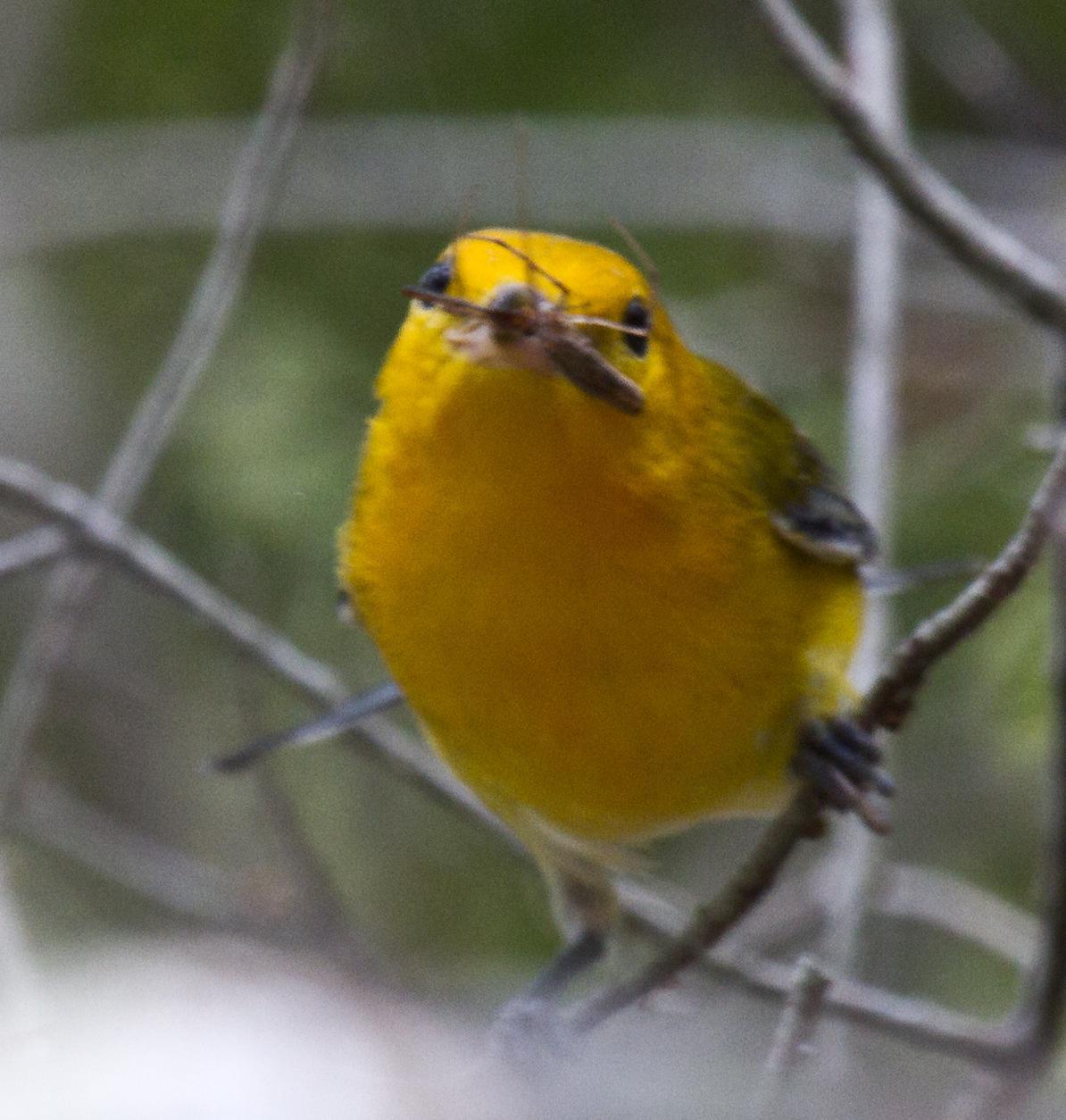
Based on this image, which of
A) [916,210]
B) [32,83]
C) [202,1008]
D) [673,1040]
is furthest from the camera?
[32,83]

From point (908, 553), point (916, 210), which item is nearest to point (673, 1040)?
point (908, 553)

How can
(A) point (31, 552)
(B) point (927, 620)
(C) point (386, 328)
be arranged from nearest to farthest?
(B) point (927, 620)
(A) point (31, 552)
(C) point (386, 328)

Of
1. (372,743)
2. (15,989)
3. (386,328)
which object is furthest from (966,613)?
(386,328)

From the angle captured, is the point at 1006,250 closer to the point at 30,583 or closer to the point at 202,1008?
the point at 202,1008

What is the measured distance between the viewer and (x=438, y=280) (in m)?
3.58

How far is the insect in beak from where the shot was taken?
3.17 metres

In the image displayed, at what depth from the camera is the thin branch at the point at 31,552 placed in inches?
162

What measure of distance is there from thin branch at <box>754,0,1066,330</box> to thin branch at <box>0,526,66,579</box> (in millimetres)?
1900

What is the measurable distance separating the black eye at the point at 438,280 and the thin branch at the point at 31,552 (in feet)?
3.67

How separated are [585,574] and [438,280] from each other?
0.63 m

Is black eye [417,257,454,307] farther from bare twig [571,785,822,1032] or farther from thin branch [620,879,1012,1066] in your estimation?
thin branch [620,879,1012,1066]

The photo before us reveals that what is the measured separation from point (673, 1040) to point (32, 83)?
4.22 meters

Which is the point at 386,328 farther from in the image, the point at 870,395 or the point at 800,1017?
the point at 800,1017

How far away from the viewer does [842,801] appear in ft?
12.0
